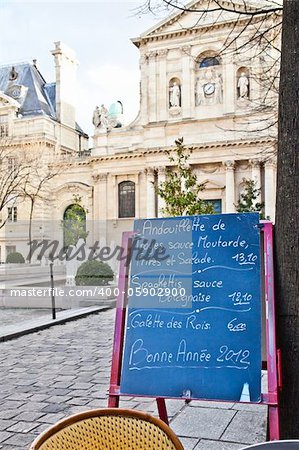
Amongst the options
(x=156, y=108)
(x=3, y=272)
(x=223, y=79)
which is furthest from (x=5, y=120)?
(x=3, y=272)

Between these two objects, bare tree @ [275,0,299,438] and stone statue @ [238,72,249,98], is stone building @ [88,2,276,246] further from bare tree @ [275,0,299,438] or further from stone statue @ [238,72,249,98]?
bare tree @ [275,0,299,438]

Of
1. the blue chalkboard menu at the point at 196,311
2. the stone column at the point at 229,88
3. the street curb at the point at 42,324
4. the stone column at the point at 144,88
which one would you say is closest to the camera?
the blue chalkboard menu at the point at 196,311

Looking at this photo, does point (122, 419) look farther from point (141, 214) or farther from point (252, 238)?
point (141, 214)

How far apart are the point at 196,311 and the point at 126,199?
3684cm

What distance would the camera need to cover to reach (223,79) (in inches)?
1455

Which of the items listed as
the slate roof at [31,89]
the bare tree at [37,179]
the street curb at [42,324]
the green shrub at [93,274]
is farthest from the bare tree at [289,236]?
the slate roof at [31,89]

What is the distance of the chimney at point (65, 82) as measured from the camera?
153ft

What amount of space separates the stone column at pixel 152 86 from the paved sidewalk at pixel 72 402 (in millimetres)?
32113

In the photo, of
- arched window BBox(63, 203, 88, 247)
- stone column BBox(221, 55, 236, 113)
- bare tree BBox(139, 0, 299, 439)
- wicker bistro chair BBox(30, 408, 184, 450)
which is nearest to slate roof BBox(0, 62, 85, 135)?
arched window BBox(63, 203, 88, 247)

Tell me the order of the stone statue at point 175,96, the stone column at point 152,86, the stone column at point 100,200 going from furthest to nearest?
the stone column at point 100,200 < the stone column at point 152,86 < the stone statue at point 175,96

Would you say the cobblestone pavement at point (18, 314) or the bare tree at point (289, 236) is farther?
the cobblestone pavement at point (18, 314)

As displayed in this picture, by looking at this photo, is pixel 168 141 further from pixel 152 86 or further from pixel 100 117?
pixel 100 117

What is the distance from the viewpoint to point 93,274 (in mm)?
15070

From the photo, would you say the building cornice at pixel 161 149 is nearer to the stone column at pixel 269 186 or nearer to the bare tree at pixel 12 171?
the stone column at pixel 269 186
